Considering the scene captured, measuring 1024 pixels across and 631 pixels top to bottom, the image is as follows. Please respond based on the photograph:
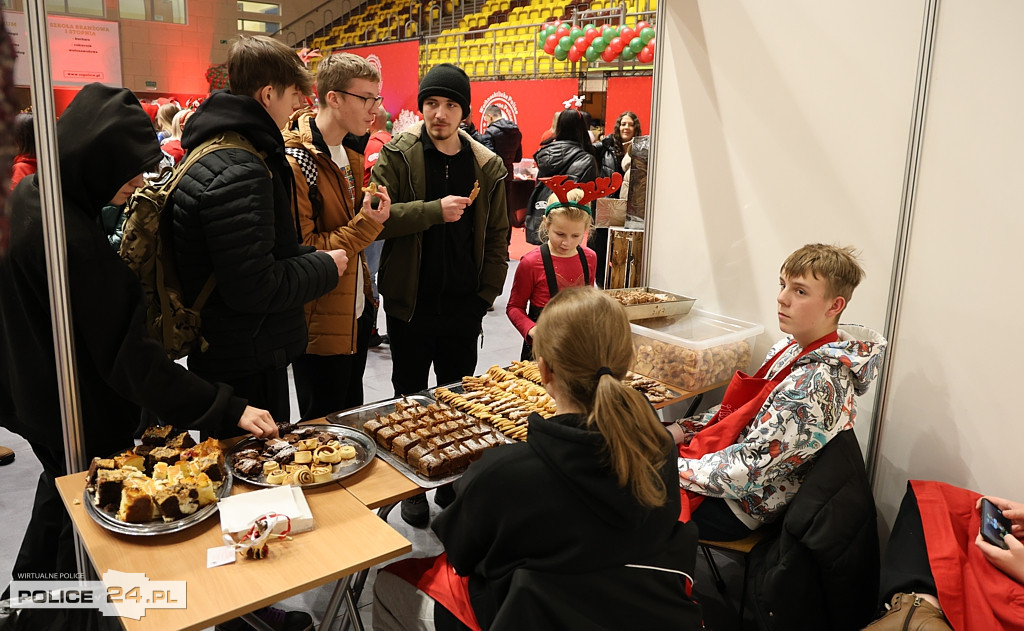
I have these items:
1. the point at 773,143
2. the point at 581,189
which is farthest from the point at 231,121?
the point at 773,143

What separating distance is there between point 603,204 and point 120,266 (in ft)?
8.06

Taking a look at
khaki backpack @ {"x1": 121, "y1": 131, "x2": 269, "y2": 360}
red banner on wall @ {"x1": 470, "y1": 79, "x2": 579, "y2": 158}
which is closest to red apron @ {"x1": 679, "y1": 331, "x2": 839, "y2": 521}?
khaki backpack @ {"x1": 121, "y1": 131, "x2": 269, "y2": 360}

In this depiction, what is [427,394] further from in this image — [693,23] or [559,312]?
[693,23]

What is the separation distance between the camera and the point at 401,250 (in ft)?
9.94

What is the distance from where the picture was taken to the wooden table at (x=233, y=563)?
1.36 m

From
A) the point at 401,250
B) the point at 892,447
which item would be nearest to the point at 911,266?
the point at 892,447

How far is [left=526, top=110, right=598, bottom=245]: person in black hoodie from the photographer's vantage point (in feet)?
19.0

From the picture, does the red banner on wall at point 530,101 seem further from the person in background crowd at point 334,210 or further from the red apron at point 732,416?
the red apron at point 732,416

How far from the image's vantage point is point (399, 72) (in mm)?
11148

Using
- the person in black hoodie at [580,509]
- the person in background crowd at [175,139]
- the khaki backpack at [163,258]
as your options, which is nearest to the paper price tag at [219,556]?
the person in black hoodie at [580,509]

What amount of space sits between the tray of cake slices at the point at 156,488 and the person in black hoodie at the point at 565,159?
4224mm

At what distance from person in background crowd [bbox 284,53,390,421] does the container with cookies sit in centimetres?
106

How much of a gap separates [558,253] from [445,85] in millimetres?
822

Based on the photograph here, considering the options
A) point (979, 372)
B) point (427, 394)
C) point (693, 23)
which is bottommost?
point (427, 394)
